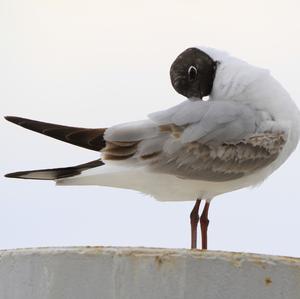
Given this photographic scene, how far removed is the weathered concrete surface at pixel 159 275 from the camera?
2.42 meters

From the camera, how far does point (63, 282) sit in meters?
2.50

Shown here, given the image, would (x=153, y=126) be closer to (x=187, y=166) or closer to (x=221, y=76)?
(x=187, y=166)

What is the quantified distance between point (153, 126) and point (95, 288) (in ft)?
5.53

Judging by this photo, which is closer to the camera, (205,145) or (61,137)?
(205,145)

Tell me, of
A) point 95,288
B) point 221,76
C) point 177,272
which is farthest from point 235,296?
point 221,76

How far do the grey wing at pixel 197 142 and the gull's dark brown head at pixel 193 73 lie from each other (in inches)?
12.6

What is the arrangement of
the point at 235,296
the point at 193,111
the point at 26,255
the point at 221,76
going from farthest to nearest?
the point at 221,76, the point at 193,111, the point at 26,255, the point at 235,296

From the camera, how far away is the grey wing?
401 cm

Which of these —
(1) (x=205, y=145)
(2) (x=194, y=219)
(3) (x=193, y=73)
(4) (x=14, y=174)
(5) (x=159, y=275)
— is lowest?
(5) (x=159, y=275)

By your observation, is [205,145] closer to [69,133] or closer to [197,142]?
[197,142]

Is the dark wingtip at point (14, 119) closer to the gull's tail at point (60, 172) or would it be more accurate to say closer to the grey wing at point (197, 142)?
the gull's tail at point (60, 172)

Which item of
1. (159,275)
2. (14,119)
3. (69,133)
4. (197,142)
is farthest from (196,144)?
(159,275)

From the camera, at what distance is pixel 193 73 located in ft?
14.6

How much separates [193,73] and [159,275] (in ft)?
7.07
